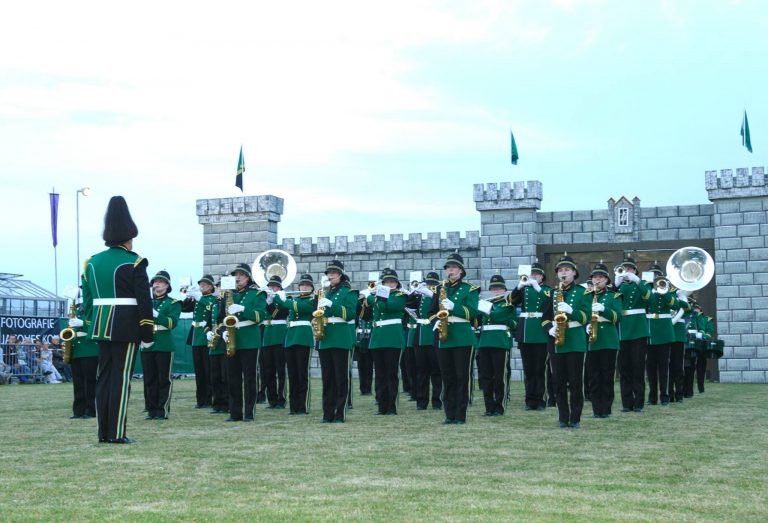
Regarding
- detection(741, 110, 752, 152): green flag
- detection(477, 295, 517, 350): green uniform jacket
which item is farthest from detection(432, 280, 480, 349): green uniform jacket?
detection(741, 110, 752, 152): green flag

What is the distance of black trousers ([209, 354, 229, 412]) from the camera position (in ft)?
44.9

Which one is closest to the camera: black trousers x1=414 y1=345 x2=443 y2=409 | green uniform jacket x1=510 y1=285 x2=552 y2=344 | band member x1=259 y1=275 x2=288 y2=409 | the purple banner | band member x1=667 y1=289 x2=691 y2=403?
green uniform jacket x1=510 y1=285 x2=552 y2=344

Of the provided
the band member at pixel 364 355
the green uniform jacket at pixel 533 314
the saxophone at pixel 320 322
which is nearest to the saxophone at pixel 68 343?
the saxophone at pixel 320 322

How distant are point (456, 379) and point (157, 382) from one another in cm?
393

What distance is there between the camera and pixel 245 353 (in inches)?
465

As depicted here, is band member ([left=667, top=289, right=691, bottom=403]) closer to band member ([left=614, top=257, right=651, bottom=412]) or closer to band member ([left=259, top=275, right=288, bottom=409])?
band member ([left=614, top=257, right=651, bottom=412])

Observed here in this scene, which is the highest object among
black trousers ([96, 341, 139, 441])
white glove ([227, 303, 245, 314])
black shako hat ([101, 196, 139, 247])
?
black shako hat ([101, 196, 139, 247])

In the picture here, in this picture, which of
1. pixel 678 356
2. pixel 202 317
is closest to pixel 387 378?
pixel 202 317

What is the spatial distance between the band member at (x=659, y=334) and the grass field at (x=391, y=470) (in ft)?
9.15

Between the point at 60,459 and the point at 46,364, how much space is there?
57.3ft

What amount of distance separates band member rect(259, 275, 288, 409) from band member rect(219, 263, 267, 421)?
87.4 inches

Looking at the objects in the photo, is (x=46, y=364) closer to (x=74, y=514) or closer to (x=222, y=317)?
(x=222, y=317)

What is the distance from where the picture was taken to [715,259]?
23531 mm

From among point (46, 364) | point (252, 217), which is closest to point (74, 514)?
point (46, 364)
